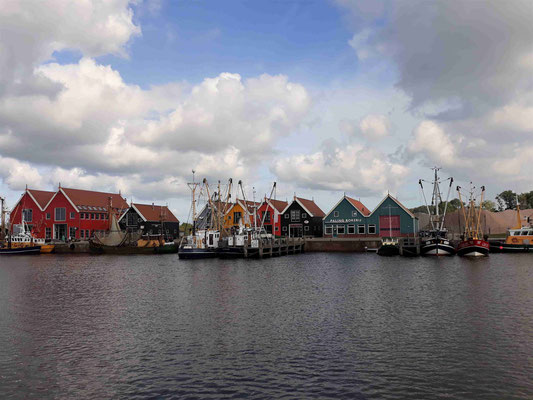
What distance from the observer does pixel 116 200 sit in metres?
111

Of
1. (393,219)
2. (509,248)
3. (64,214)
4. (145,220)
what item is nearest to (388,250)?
(393,219)

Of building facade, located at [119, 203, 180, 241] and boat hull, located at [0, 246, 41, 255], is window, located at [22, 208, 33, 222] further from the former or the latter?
building facade, located at [119, 203, 180, 241]

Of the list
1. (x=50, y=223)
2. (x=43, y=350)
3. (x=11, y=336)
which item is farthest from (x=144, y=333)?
(x=50, y=223)

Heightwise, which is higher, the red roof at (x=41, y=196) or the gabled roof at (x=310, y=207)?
the red roof at (x=41, y=196)

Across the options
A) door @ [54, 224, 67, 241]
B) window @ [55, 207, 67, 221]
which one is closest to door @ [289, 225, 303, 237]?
window @ [55, 207, 67, 221]

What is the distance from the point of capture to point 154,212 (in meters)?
106

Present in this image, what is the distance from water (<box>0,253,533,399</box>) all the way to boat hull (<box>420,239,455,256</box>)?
30.8 meters

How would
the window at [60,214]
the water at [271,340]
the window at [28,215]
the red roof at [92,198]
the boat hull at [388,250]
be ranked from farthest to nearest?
the window at [28,215]
the red roof at [92,198]
the window at [60,214]
the boat hull at [388,250]
the water at [271,340]

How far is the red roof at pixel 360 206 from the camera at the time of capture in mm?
89569

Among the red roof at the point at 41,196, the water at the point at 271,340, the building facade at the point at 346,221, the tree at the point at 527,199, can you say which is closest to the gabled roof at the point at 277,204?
the building facade at the point at 346,221

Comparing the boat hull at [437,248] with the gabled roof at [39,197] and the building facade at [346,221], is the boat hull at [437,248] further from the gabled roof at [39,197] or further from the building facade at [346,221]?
the gabled roof at [39,197]

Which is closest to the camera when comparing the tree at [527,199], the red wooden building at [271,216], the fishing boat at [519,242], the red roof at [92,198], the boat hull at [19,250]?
the fishing boat at [519,242]

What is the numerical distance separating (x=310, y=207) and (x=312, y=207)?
1677mm

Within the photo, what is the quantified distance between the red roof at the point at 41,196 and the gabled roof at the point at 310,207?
178 ft
